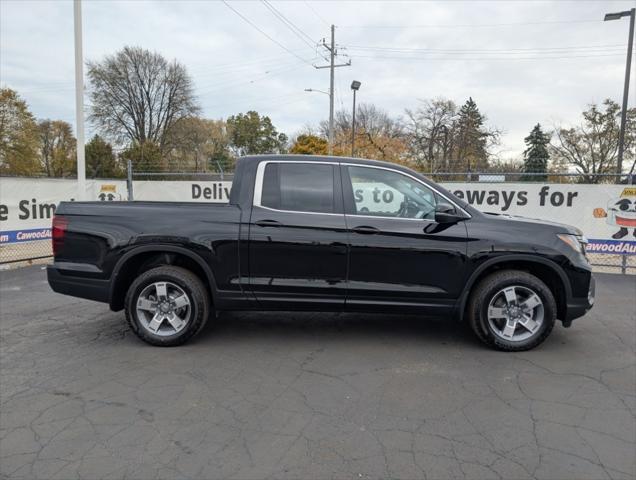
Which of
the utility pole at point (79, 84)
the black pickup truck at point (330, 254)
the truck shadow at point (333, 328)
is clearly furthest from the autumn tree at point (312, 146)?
the black pickup truck at point (330, 254)

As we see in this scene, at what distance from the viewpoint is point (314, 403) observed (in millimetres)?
3270

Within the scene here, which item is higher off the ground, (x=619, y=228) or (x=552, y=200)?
(x=552, y=200)

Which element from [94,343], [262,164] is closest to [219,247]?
[262,164]

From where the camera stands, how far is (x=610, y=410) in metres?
3.22

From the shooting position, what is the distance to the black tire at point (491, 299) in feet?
13.9

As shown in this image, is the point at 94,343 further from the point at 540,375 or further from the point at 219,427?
the point at 540,375

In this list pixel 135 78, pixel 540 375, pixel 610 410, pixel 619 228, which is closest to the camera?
pixel 610 410

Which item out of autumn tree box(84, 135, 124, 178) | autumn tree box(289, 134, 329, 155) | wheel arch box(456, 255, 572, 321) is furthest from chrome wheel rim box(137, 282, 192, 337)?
autumn tree box(84, 135, 124, 178)

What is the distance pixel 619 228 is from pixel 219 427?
9289mm


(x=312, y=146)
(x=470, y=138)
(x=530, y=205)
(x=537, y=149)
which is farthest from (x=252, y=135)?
(x=530, y=205)

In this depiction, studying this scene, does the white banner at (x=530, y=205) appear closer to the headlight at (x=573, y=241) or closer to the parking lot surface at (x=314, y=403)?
the parking lot surface at (x=314, y=403)

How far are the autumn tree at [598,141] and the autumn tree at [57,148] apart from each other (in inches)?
2371

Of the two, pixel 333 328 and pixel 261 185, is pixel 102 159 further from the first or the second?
pixel 333 328

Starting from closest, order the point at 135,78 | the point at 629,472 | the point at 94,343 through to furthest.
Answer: the point at 629,472 → the point at 94,343 → the point at 135,78
